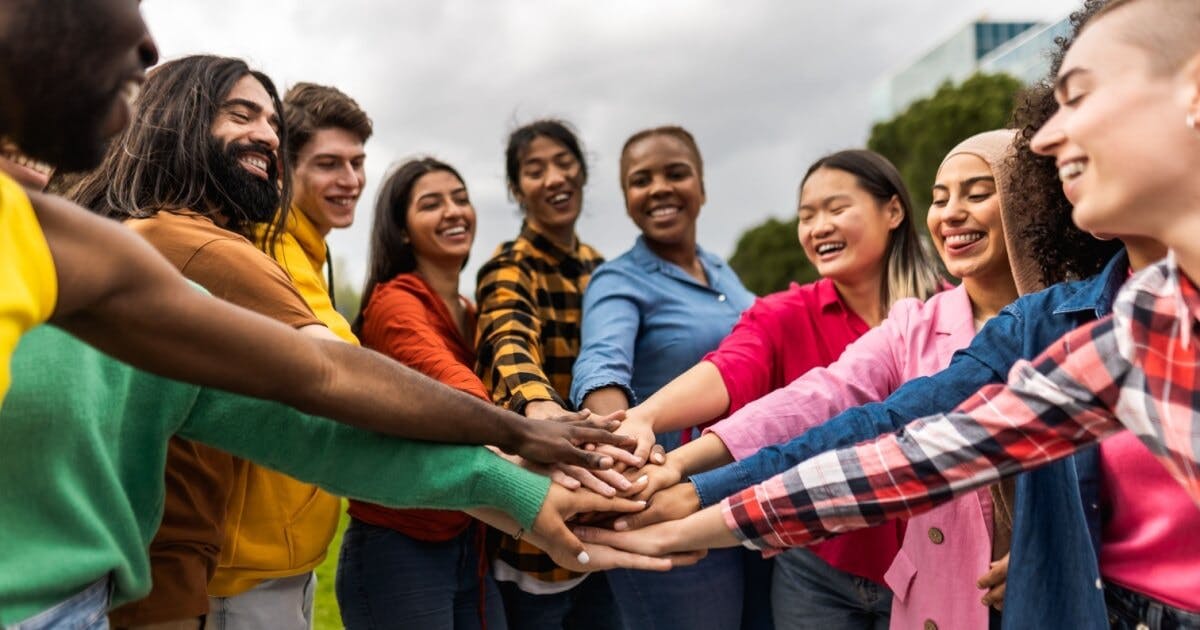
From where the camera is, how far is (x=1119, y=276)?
2.29 m

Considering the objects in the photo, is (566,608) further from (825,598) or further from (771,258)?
(771,258)

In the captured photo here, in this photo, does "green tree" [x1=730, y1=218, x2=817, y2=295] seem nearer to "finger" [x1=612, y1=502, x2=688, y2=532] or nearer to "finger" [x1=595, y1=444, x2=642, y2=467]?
"finger" [x1=595, y1=444, x2=642, y2=467]

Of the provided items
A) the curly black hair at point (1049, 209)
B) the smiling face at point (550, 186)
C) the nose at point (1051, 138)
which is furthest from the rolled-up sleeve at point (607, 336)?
the nose at point (1051, 138)

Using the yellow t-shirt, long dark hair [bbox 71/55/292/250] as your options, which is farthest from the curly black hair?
the yellow t-shirt

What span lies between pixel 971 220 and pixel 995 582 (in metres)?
1.03

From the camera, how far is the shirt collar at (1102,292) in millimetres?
2244

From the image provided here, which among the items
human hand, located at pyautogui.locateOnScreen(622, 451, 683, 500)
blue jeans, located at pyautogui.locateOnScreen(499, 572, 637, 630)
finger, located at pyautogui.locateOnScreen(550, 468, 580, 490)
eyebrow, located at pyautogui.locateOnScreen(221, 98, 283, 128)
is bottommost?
blue jeans, located at pyautogui.locateOnScreen(499, 572, 637, 630)

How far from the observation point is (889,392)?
315cm

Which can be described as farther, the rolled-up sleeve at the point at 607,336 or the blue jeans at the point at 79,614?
the rolled-up sleeve at the point at 607,336

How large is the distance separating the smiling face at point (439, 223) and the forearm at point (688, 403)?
1.44 m

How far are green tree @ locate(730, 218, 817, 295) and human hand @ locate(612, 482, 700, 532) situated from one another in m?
40.3

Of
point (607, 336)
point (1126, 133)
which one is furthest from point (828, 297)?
point (1126, 133)

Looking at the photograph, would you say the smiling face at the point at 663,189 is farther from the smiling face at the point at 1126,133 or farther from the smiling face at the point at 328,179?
the smiling face at the point at 1126,133

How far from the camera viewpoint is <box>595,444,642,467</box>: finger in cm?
300
